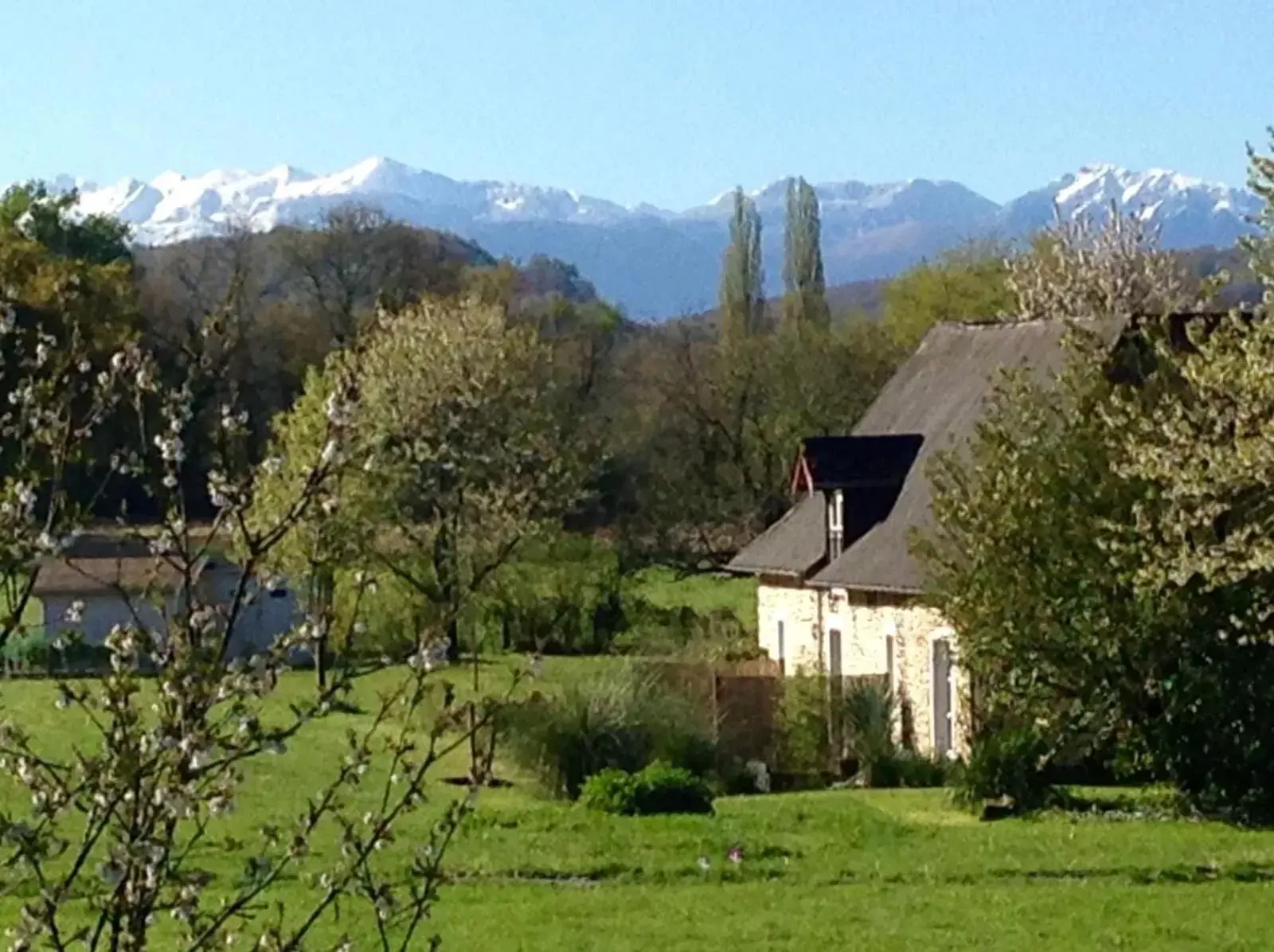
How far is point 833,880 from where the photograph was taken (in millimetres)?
18797

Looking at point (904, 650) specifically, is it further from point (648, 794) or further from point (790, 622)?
point (648, 794)

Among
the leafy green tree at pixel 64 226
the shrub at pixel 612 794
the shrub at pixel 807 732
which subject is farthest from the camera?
the leafy green tree at pixel 64 226

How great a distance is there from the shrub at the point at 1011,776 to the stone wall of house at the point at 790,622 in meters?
7.56

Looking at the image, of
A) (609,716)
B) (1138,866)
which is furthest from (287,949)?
(609,716)

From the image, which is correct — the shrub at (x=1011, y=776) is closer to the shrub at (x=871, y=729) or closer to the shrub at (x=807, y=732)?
the shrub at (x=871, y=729)

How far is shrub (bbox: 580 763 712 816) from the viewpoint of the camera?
23.7 meters

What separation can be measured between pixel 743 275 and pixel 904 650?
64.4 meters

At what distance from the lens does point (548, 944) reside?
15445 millimetres

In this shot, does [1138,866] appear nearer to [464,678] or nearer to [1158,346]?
[1158,346]

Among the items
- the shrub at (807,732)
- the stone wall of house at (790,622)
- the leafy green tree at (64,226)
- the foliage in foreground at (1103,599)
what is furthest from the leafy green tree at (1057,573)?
the leafy green tree at (64,226)

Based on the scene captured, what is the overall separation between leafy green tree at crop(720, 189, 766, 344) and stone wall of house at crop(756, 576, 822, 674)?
4150cm

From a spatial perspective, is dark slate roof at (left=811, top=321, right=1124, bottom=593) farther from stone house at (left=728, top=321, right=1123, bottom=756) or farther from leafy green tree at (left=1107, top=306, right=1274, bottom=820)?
leafy green tree at (left=1107, top=306, right=1274, bottom=820)

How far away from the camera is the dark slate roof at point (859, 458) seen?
3144cm

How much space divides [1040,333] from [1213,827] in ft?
34.7
